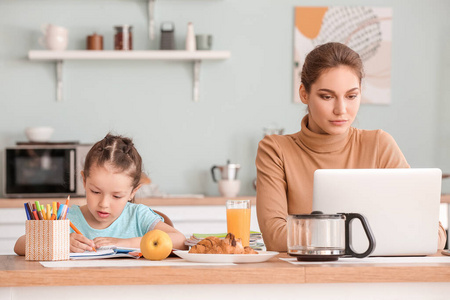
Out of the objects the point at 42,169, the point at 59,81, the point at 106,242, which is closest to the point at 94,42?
the point at 59,81

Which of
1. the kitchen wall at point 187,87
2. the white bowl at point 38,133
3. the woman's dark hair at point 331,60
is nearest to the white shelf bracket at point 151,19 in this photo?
the kitchen wall at point 187,87

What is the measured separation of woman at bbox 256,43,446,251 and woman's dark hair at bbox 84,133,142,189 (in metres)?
0.37

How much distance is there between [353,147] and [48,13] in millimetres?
2740

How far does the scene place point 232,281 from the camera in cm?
124

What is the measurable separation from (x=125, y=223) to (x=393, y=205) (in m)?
0.89

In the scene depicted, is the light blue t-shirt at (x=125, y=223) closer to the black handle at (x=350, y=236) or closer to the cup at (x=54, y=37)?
the black handle at (x=350, y=236)

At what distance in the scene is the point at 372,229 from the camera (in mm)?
1480

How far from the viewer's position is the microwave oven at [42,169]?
12.4 feet

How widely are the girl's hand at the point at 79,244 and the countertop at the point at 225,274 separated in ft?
0.99

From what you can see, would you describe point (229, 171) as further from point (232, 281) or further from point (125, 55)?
point (232, 281)

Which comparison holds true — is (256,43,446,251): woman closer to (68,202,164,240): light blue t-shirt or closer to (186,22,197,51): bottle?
(68,202,164,240): light blue t-shirt

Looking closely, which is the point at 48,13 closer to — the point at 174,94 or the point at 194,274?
the point at 174,94

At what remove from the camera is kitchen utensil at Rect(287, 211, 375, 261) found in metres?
1.35

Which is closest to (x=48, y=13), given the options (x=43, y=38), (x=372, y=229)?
(x=43, y=38)
